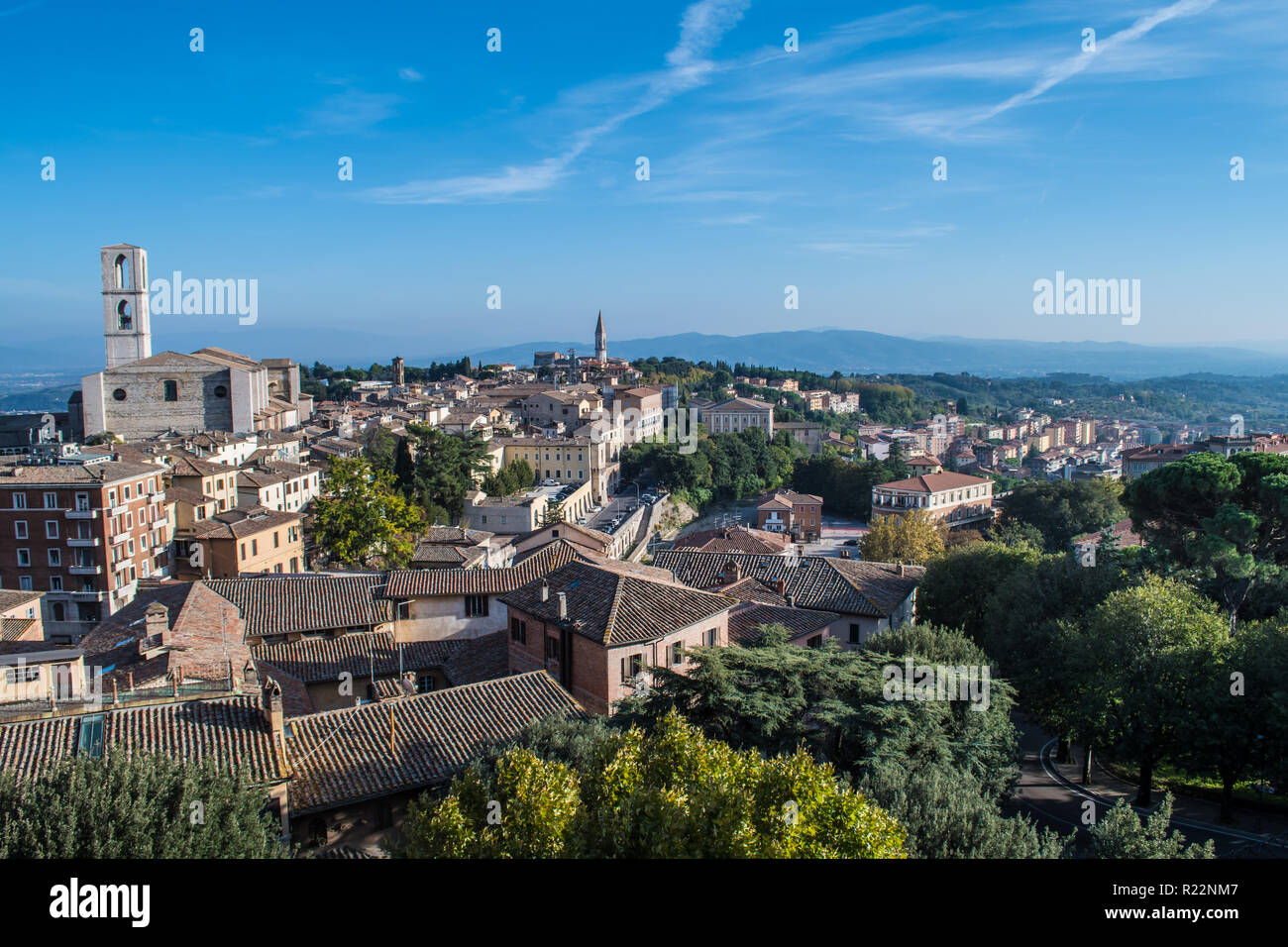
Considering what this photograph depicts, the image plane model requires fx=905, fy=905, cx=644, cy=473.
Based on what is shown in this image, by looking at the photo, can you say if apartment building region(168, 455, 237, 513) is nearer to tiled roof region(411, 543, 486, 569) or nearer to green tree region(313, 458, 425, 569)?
green tree region(313, 458, 425, 569)

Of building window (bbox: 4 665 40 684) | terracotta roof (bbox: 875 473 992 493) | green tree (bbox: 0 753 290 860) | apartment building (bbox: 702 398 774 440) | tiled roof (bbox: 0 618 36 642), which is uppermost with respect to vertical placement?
apartment building (bbox: 702 398 774 440)

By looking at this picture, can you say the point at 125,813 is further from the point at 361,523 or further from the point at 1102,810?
the point at 361,523

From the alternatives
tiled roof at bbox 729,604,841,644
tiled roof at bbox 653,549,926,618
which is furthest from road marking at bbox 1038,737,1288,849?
tiled roof at bbox 729,604,841,644

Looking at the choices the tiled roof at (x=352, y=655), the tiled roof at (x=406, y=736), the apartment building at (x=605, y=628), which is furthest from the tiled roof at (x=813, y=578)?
the tiled roof at (x=406, y=736)

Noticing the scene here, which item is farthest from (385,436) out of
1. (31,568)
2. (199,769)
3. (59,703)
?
(199,769)

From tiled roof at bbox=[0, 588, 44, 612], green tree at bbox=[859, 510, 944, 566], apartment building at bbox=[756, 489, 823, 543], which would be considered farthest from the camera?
apartment building at bbox=[756, 489, 823, 543]

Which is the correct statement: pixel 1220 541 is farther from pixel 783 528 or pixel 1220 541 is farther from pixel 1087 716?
pixel 783 528

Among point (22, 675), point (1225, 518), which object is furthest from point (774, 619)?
point (22, 675)
